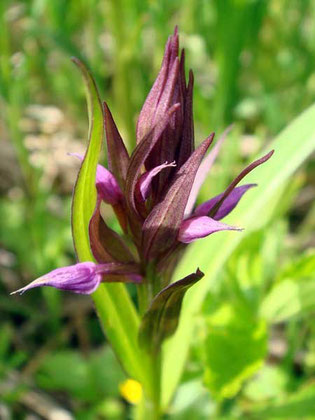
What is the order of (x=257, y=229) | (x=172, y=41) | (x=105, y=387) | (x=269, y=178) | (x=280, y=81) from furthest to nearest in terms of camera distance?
(x=280, y=81) → (x=105, y=387) → (x=257, y=229) → (x=269, y=178) → (x=172, y=41)

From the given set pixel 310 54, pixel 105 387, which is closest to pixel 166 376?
pixel 105 387

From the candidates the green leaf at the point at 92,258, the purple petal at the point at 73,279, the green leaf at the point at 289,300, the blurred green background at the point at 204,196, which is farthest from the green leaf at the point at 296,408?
the purple petal at the point at 73,279

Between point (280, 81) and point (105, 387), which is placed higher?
point (280, 81)

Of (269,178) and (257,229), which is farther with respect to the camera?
(257,229)

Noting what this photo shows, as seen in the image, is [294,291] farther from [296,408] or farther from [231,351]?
[296,408]

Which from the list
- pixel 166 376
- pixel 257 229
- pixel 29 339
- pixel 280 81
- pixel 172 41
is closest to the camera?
pixel 172 41

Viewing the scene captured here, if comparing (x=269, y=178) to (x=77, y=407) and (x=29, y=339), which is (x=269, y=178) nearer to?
(x=77, y=407)

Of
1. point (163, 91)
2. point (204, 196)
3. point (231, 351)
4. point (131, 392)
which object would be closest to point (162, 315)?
point (231, 351)

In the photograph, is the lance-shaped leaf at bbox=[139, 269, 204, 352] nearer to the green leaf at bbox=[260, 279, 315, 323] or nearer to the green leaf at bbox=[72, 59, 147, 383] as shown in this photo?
the green leaf at bbox=[72, 59, 147, 383]

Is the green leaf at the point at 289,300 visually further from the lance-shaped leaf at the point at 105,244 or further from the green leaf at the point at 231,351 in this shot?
the lance-shaped leaf at the point at 105,244
